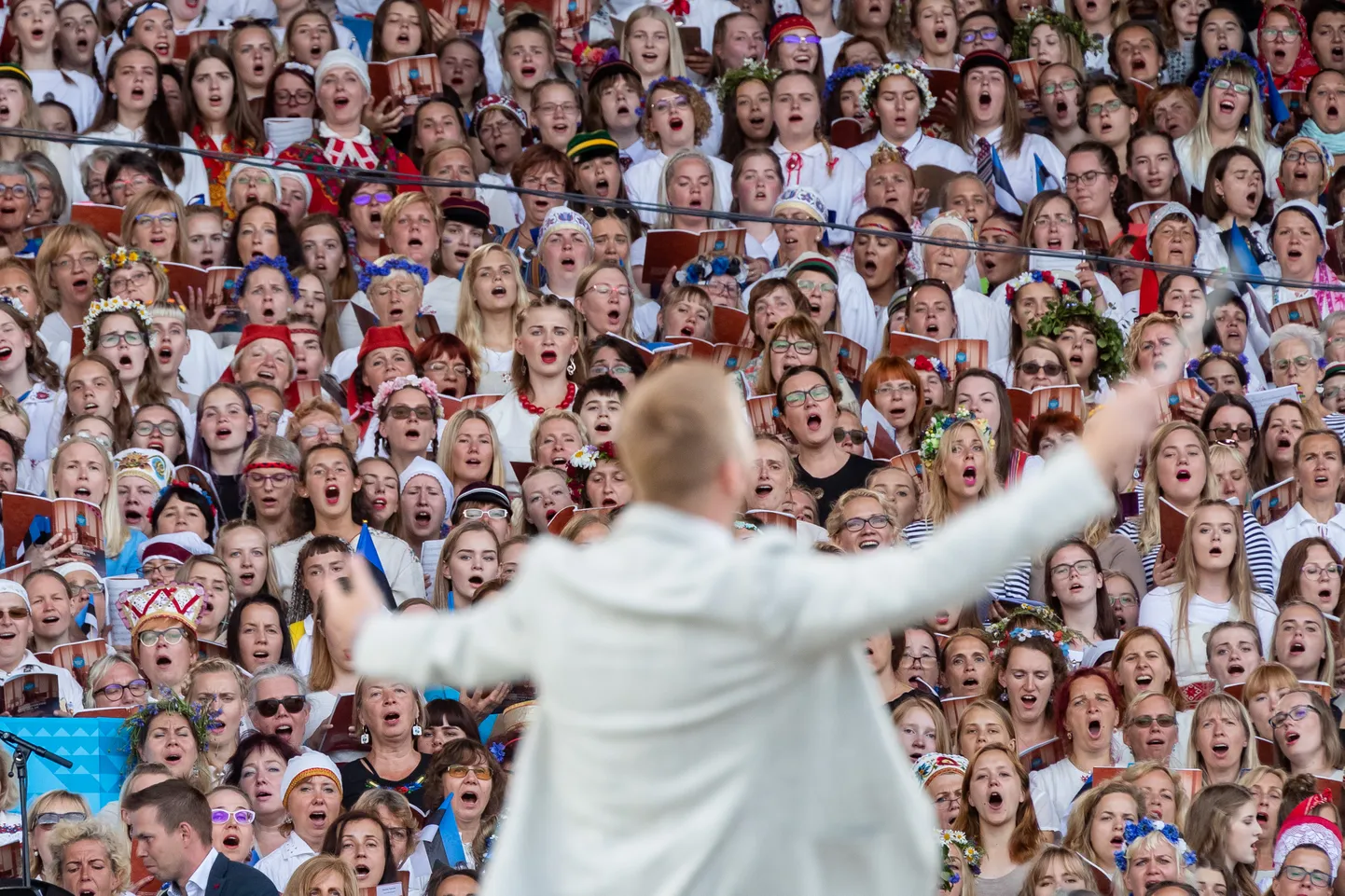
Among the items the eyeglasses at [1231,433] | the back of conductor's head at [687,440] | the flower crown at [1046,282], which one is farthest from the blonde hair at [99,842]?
the flower crown at [1046,282]

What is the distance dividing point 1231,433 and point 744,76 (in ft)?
10.4

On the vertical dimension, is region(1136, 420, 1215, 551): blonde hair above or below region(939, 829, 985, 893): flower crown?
above

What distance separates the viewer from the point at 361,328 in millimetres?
10555

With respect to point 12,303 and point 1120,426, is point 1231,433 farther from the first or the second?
point 1120,426

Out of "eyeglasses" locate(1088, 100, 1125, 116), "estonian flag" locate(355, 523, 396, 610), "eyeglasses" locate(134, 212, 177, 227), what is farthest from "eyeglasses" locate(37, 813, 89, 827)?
"eyeglasses" locate(1088, 100, 1125, 116)

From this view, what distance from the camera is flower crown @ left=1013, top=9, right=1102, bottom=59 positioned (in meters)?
12.3

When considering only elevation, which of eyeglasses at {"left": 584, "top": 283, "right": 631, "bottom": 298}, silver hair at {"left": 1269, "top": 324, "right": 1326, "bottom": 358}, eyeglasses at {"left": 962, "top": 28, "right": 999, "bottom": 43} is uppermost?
eyeglasses at {"left": 962, "top": 28, "right": 999, "bottom": 43}

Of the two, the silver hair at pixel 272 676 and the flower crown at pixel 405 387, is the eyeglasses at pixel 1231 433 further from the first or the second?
the silver hair at pixel 272 676

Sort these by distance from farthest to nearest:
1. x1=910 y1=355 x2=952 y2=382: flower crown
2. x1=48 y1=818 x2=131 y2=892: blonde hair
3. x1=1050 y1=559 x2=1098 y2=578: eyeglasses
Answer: x1=910 y1=355 x2=952 y2=382: flower crown → x1=1050 y1=559 x2=1098 y2=578: eyeglasses → x1=48 y1=818 x2=131 y2=892: blonde hair

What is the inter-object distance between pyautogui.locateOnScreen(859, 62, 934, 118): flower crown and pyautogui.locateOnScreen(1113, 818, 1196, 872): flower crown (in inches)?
208

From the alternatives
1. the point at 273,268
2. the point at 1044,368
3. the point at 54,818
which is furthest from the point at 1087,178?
the point at 54,818

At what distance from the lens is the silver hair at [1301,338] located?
34.6ft

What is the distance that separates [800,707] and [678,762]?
16 centimetres

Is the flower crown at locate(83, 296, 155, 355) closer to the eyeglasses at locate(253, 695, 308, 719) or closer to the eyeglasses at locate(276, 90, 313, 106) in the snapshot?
the eyeglasses at locate(276, 90, 313, 106)
